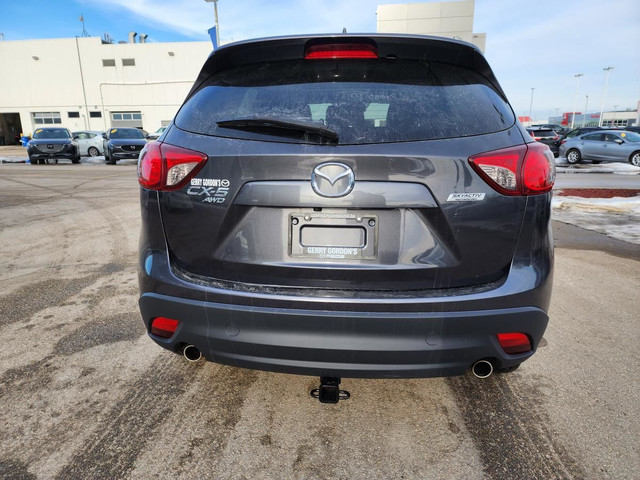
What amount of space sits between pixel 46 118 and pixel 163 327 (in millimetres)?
48473

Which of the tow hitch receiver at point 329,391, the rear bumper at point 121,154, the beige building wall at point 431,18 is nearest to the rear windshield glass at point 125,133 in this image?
the rear bumper at point 121,154

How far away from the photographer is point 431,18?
129 feet

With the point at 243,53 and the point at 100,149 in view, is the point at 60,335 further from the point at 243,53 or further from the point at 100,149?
the point at 100,149

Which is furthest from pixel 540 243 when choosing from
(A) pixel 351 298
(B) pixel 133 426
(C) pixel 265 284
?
(B) pixel 133 426

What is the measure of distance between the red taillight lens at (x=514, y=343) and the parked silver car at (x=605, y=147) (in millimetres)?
20677

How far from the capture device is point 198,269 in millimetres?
1859

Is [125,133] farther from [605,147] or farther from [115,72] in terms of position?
[115,72]

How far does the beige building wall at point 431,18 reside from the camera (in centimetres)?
3856

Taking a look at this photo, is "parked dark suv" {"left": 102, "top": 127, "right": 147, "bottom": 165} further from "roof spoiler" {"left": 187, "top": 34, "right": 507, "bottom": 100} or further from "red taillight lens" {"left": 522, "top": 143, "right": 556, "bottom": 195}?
"red taillight lens" {"left": 522, "top": 143, "right": 556, "bottom": 195}

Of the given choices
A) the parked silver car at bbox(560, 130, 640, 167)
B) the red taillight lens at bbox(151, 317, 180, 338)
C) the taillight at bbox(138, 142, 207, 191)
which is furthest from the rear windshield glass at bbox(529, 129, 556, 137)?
the red taillight lens at bbox(151, 317, 180, 338)

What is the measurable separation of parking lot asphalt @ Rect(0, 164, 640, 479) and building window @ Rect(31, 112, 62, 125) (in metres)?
45.6

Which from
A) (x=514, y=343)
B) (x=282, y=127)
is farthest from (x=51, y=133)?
(x=514, y=343)

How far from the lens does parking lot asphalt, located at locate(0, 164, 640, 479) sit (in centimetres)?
183

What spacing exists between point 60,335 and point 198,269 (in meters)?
1.84
